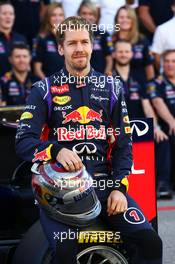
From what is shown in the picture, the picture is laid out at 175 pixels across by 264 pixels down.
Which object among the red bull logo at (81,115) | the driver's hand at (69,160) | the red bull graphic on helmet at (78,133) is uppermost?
the red bull logo at (81,115)

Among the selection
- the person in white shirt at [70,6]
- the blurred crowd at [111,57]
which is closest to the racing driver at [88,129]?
the blurred crowd at [111,57]

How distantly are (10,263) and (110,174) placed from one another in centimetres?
96

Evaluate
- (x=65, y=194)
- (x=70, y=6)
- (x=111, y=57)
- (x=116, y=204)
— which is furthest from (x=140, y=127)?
(x=70, y=6)

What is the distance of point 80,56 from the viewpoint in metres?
4.20

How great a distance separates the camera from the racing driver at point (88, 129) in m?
4.14

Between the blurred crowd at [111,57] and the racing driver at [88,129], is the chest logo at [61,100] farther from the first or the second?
the blurred crowd at [111,57]

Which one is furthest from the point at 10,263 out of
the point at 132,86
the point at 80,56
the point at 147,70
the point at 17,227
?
the point at 147,70

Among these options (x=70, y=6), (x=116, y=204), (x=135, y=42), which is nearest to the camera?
(x=116, y=204)

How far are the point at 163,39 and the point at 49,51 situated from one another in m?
1.74

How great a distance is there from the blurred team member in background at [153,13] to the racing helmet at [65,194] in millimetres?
7180

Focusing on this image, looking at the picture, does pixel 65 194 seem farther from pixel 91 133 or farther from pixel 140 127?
pixel 140 127

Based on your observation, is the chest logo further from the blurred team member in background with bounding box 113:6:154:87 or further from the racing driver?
the blurred team member in background with bounding box 113:6:154:87

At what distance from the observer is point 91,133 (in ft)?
13.8

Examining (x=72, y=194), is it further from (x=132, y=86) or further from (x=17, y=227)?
(x=132, y=86)
